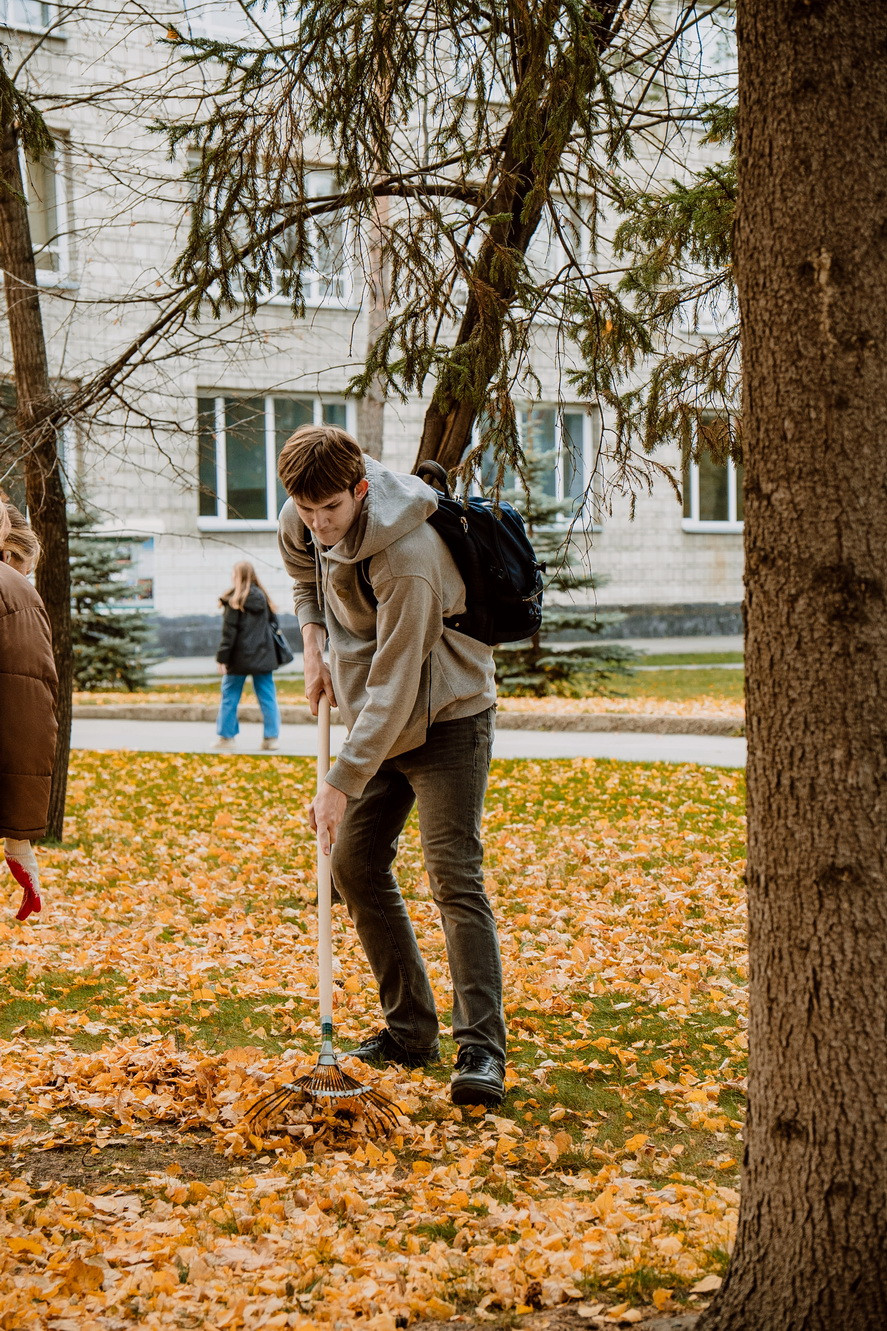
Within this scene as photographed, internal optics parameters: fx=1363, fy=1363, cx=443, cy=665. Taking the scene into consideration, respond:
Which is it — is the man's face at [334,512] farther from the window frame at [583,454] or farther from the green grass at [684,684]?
the green grass at [684,684]

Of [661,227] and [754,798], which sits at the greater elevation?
[661,227]

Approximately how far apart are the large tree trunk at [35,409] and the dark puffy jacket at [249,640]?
4207 millimetres

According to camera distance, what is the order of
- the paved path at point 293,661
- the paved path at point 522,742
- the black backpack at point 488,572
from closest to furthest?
the black backpack at point 488,572, the paved path at point 522,742, the paved path at point 293,661

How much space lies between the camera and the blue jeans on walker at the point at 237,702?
1223cm

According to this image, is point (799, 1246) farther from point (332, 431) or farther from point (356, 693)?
point (332, 431)

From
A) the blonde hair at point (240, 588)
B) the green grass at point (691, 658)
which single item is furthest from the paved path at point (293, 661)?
the blonde hair at point (240, 588)

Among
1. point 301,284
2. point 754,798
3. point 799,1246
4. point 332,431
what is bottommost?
point 799,1246

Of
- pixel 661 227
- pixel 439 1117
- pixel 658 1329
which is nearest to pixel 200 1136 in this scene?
pixel 439 1117

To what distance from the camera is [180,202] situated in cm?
544

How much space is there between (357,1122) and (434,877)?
2.27 feet

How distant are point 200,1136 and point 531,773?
6.87m

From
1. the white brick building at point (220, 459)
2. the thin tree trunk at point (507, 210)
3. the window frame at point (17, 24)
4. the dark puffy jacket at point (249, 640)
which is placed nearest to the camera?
the thin tree trunk at point (507, 210)

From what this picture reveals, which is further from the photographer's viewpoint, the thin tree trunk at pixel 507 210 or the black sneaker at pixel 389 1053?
the thin tree trunk at pixel 507 210

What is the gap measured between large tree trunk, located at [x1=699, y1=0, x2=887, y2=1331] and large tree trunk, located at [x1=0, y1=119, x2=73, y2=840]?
5.29m
